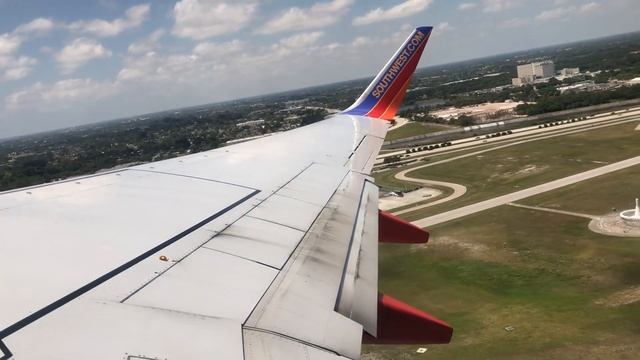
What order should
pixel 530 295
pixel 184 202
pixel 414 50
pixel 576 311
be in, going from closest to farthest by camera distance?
1. pixel 184 202
2. pixel 414 50
3. pixel 576 311
4. pixel 530 295

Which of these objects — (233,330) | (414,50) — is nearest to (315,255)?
(233,330)

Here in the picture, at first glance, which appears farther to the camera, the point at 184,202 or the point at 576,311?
the point at 576,311

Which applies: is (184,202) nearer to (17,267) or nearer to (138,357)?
(17,267)

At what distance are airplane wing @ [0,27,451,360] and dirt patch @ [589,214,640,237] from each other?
26.1 metres

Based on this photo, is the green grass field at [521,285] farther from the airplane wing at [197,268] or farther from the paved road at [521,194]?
the airplane wing at [197,268]

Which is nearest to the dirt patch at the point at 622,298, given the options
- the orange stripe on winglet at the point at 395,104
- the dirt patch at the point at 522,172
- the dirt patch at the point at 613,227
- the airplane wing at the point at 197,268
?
the dirt patch at the point at 613,227

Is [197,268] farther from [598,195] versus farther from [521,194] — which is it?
[521,194]

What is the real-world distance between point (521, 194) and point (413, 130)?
55.5m

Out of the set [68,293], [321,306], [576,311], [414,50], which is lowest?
[576,311]

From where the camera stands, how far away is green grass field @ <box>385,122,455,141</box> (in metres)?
90.0

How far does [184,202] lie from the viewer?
6.02m

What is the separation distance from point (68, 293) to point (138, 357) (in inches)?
39.6

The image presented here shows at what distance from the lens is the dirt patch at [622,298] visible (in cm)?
2016

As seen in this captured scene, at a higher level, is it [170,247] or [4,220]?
[4,220]
